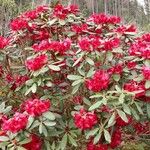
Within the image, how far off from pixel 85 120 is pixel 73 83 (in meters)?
0.29

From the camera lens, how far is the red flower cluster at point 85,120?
287 centimetres

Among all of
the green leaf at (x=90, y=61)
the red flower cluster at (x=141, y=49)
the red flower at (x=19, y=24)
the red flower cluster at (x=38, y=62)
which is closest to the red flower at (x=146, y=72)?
the red flower cluster at (x=141, y=49)

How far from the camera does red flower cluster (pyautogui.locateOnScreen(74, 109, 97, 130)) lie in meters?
2.87

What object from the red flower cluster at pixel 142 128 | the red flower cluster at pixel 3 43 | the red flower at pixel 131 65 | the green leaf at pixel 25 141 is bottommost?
the red flower cluster at pixel 142 128

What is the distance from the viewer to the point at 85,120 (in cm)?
288

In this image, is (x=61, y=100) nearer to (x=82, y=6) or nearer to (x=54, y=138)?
(x=54, y=138)

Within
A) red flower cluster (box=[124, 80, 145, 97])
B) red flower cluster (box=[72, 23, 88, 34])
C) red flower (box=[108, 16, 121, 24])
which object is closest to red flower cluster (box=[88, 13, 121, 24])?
red flower (box=[108, 16, 121, 24])

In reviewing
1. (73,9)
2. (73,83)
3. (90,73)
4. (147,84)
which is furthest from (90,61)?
(73,9)

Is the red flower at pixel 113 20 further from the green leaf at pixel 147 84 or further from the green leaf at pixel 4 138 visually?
the green leaf at pixel 4 138

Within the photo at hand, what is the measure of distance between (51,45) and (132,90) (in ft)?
2.24

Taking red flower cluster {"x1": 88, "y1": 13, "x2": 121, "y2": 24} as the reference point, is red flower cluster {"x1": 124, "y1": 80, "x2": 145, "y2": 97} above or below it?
below

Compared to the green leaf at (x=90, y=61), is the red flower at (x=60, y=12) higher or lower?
higher

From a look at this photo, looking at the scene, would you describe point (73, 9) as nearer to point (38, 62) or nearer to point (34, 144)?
point (38, 62)

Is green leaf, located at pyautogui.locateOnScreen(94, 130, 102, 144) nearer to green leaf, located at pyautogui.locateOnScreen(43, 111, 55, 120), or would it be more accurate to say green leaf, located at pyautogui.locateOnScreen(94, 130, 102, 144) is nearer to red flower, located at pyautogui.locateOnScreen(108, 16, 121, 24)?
green leaf, located at pyautogui.locateOnScreen(43, 111, 55, 120)
